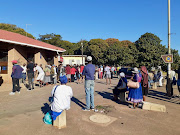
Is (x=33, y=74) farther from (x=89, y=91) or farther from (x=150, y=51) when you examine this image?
(x=150, y=51)

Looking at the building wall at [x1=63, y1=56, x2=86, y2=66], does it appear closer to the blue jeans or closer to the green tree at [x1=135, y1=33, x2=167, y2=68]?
the green tree at [x1=135, y1=33, x2=167, y2=68]

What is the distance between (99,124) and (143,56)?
23.8 meters

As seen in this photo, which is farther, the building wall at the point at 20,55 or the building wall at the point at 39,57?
the building wall at the point at 39,57

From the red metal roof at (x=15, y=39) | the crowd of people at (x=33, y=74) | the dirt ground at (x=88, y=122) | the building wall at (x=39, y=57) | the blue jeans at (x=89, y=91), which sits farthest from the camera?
the building wall at (x=39, y=57)

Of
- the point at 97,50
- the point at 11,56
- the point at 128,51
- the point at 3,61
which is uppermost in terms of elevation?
the point at 97,50

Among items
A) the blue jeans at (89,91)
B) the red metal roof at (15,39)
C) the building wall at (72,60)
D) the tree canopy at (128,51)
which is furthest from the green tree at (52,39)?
the blue jeans at (89,91)

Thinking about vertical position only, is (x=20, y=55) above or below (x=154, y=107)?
above

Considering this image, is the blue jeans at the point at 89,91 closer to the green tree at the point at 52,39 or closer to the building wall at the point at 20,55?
the building wall at the point at 20,55

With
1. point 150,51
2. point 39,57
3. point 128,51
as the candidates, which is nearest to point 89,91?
point 39,57

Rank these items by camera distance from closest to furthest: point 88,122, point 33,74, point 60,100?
point 60,100
point 88,122
point 33,74

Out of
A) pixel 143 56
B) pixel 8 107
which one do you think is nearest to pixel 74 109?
pixel 8 107

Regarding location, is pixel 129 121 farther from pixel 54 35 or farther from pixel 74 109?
pixel 54 35

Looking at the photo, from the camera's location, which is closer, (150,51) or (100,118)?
(100,118)

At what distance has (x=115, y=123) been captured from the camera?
427 centimetres
